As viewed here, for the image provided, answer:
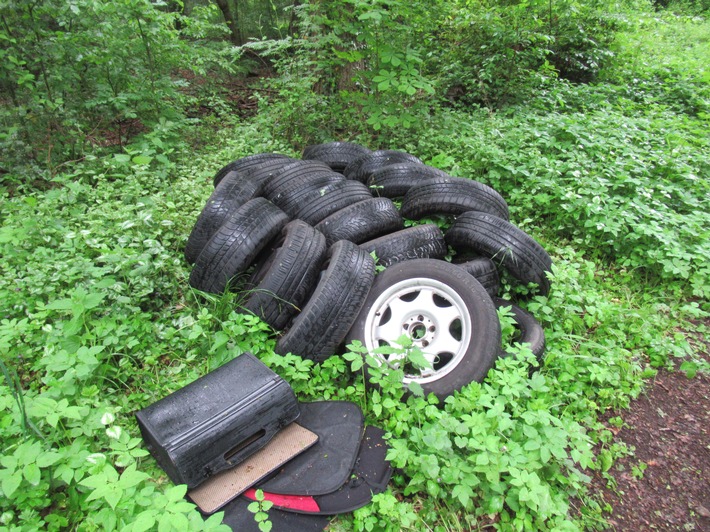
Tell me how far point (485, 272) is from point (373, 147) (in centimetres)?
358

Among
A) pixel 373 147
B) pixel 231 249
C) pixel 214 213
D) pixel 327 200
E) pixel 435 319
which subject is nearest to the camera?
pixel 435 319

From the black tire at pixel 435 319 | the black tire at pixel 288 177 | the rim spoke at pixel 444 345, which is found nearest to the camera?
the black tire at pixel 435 319

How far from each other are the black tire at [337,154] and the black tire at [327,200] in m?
1.22

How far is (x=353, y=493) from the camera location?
7.30 ft

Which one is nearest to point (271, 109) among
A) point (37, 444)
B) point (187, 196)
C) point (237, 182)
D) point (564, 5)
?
point (187, 196)

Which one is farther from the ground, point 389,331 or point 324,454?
point 389,331

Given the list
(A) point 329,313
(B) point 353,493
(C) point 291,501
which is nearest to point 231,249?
(A) point 329,313

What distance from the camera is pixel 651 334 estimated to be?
138 inches

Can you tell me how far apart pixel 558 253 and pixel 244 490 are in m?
3.68

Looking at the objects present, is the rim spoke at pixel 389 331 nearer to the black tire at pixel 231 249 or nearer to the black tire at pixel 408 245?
the black tire at pixel 408 245

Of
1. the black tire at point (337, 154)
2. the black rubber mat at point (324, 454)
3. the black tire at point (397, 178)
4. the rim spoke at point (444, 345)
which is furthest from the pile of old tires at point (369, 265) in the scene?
the black tire at point (337, 154)

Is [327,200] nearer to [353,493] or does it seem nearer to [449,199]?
[449,199]

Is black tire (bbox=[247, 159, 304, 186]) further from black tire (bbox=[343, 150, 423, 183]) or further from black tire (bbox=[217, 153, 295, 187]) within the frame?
black tire (bbox=[343, 150, 423, 183])

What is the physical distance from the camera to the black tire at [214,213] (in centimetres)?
375
